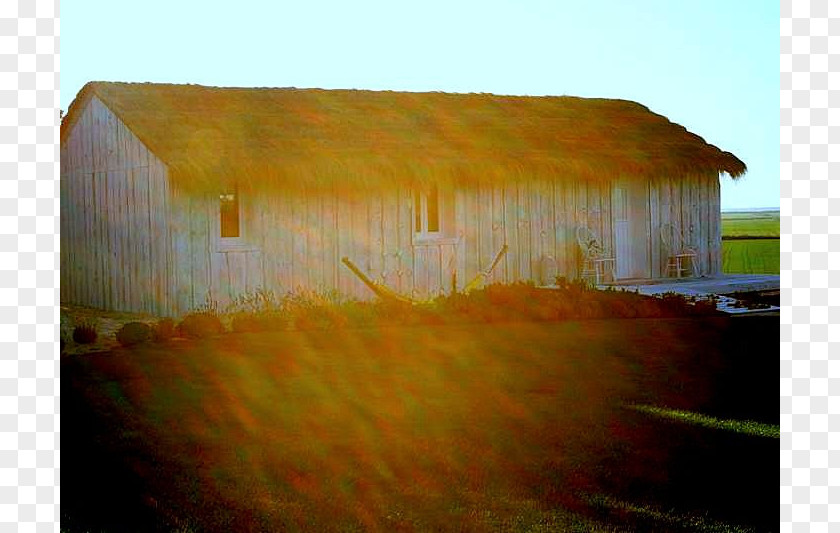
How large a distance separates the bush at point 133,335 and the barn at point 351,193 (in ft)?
14.7

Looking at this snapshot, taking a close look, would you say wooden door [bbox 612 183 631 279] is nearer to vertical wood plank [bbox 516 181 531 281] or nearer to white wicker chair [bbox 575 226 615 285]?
white wicker chair [bbox 575 226 615 285]

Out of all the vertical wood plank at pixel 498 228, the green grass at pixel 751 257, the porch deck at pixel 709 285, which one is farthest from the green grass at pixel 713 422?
the green grass at pixel 751 257

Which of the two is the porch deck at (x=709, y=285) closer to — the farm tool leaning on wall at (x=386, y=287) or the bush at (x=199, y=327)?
the farm tool leaning on wall at (x=386, y=287)

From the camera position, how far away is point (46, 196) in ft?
24.2

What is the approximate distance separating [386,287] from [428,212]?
2.19 metres

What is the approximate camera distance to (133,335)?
48.4 ft

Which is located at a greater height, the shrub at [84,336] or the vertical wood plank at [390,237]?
the vertical wood plank at [390,237]

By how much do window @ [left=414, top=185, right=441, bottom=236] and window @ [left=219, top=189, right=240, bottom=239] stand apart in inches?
136

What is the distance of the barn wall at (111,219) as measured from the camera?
19.8m

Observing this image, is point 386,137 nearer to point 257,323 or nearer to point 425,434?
point 257,323

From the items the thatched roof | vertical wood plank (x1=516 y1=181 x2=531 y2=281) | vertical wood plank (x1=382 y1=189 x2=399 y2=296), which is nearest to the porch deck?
vertical wood plank (x1=516 y1=181 x2=531 y2=281)

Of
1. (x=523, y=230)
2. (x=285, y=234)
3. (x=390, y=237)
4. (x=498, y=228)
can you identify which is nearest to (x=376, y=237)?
(x=390, y=237)

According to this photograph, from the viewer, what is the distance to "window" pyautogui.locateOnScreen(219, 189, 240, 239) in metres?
20.0

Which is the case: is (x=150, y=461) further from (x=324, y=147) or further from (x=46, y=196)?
(x=324, y=147)
